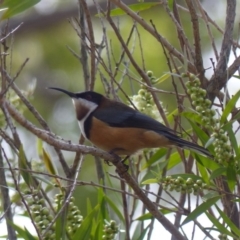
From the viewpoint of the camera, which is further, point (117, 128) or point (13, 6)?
point (117, 128)

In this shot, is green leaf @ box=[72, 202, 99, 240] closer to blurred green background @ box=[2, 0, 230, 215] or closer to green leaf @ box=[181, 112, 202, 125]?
green leaf @ box=[181, 112, 202, 125]

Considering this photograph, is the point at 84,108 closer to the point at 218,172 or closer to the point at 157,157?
the point at 157,157

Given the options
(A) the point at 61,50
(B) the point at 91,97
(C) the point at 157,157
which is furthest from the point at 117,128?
(A) the point at 61,50

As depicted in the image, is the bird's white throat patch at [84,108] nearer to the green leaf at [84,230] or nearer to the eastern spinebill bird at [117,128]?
the eastern spinebill bird at [117,128]

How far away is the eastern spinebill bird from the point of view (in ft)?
11.4

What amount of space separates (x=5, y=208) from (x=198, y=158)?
0.89 meters

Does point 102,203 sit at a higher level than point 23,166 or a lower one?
lower

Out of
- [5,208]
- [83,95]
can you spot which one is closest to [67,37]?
[83,95]

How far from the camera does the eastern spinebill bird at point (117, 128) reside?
11.4 ft

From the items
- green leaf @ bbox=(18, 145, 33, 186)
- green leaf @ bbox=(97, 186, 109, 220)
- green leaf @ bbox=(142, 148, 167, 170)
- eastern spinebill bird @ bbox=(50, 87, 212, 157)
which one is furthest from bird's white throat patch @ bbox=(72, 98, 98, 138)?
green leaf @ bbox=(18, 145, 33, 186)

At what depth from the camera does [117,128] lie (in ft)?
12.1

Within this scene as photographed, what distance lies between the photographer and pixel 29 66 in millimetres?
7219

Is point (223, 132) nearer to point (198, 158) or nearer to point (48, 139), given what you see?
point (198, 158)

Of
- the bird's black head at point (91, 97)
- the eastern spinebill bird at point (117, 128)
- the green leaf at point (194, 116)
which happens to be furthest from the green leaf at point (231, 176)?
the bird's black head at point (91, 97)
